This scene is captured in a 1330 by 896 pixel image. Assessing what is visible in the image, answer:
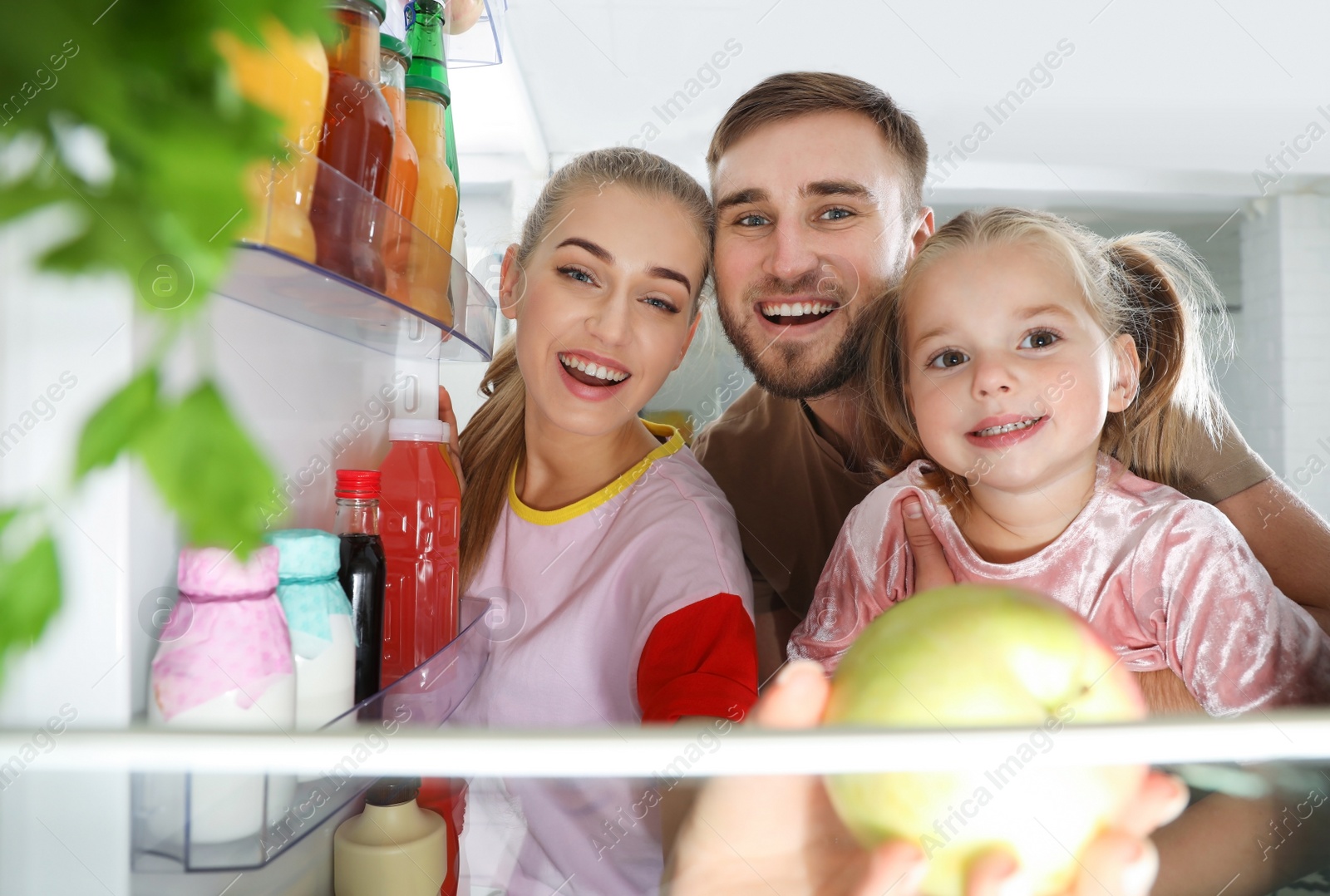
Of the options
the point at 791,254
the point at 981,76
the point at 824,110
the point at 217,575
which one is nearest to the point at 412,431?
the point at 217,575

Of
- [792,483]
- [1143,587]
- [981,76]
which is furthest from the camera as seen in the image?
[981,76]

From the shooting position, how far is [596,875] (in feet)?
1.36

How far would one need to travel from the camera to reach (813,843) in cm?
33

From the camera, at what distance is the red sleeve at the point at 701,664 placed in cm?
64

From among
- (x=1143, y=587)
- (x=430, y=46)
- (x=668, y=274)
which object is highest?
(x=430, y=46)

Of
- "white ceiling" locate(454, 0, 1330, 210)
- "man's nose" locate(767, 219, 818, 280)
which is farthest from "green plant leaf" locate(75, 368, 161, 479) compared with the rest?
"white ceiling" locate(454, 0, 1330, 210)

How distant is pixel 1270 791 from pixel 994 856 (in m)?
0.11

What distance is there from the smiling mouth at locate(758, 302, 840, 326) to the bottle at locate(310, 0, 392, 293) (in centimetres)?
73

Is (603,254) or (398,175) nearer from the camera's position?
(398,175)

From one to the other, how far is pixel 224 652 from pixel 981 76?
3.41 metres

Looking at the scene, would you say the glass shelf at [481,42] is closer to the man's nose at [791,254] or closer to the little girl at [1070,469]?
the man's nose at [791,254]

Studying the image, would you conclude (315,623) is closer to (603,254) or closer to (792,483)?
(603,254)

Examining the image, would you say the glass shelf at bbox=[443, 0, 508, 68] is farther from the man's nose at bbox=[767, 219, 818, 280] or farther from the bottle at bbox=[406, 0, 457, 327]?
the man's nose at bbox=[767, 219, 818, 280]

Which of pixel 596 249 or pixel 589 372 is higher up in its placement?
pixel 596 249
